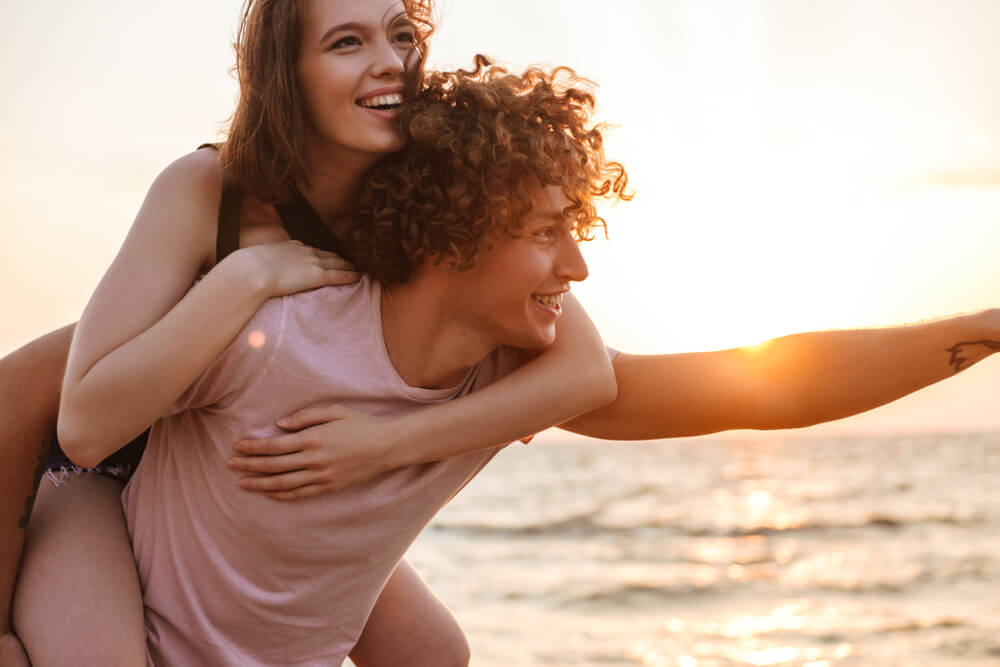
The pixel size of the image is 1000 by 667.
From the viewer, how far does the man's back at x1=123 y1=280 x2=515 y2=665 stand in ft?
8.32

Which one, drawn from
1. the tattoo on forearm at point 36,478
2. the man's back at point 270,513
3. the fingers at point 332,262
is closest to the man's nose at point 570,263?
the man's back at point 270,513

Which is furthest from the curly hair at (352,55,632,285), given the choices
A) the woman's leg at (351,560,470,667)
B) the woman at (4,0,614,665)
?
the woman's leg at (351,560,470,667)

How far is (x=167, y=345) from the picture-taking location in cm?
228

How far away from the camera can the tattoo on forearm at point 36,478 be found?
2.62m

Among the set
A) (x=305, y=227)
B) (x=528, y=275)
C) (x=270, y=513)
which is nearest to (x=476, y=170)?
(x=528, y=275)

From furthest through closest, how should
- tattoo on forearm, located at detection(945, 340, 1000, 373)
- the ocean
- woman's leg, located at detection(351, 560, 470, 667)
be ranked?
1. the ocean
2. woman's leg, located at detection(351, 560, 470, 667)
3. tattoo on forearm, located at detection(945, 340, 1000, 373)

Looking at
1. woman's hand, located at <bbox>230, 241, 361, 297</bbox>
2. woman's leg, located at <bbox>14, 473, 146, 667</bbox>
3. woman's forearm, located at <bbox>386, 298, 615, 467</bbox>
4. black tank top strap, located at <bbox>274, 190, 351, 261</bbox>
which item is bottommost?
woman's leg, located at <bbox>14, 473, 146, 667</bbox>

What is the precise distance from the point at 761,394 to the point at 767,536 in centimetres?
1649

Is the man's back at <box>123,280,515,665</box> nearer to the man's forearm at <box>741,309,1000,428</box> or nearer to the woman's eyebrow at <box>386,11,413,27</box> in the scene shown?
the woman's eyebrow at <box>386,11,413,27</box>

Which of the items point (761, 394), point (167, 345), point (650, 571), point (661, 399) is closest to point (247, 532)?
point (167, 345)

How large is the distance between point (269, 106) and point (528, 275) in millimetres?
868

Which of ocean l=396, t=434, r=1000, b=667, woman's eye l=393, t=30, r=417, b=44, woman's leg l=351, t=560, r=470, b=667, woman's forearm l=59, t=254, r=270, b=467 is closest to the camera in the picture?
woman's forearm l=59, t=254, r=270, b=467

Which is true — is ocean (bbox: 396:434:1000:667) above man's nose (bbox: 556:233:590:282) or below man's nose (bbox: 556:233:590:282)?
below

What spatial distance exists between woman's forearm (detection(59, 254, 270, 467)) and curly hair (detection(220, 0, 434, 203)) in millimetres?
370
